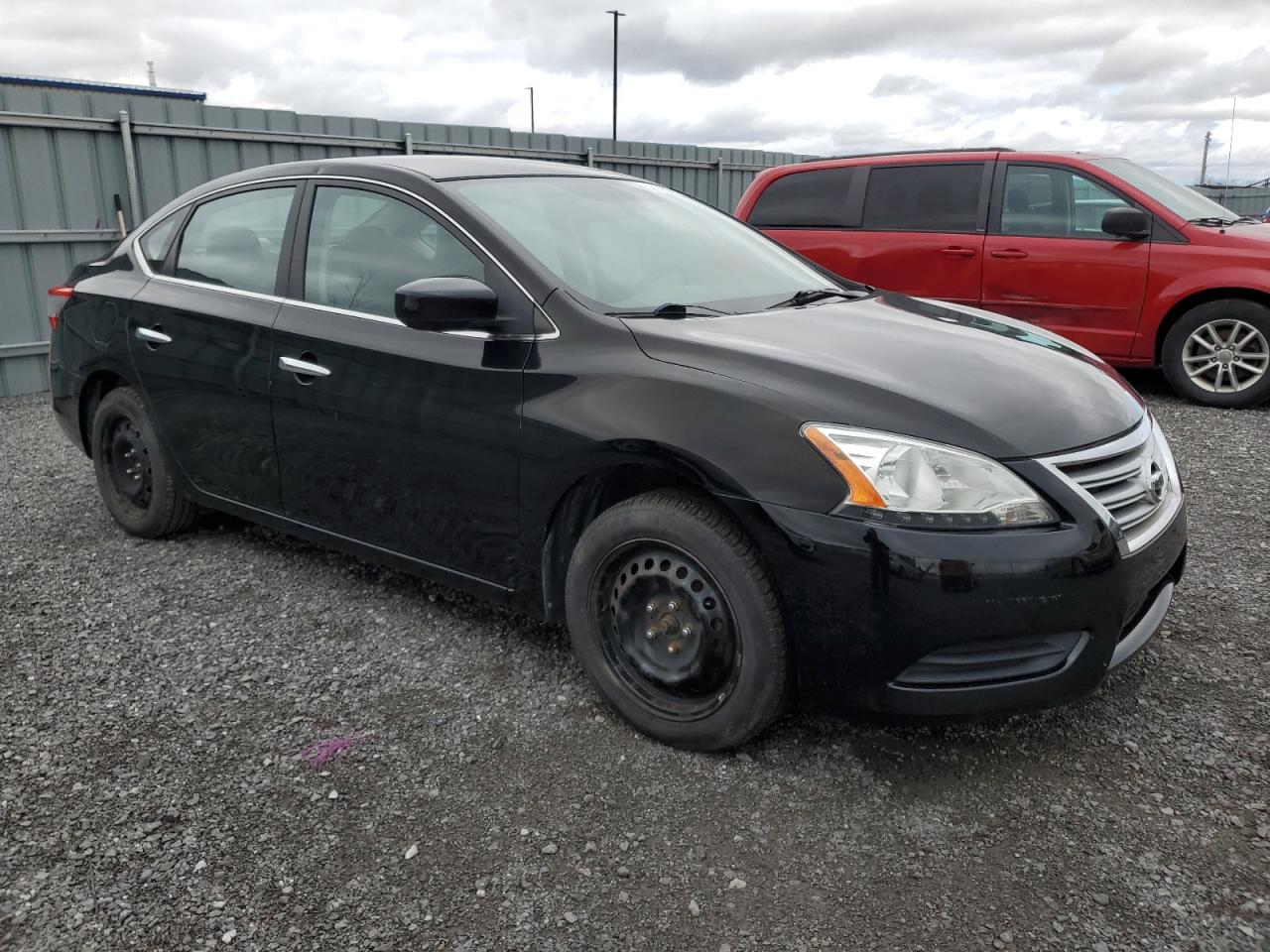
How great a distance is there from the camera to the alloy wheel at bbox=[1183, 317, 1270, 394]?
22.3 ft

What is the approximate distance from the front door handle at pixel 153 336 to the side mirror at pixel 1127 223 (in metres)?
5.89

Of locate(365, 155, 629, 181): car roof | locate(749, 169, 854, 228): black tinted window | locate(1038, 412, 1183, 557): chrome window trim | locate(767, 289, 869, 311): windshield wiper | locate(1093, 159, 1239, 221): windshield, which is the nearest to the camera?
locate(1038, 412, 1183, 557): chrome window trim

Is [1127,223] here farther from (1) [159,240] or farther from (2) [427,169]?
(1) [159,240]

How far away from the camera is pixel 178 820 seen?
8.11 ft

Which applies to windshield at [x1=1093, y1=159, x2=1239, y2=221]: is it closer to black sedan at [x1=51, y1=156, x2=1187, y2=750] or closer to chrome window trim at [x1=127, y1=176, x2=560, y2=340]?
black sedan at [x1=51, y1=156, x2=1187, y2=750]

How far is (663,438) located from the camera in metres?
2.60

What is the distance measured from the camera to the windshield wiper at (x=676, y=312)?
2.96 metres

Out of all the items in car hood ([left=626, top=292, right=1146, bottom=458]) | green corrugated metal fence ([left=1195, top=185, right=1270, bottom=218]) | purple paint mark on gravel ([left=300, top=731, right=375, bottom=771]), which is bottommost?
purple paint mark on gravel ([left=300, top=731, right=375, bottom=771])

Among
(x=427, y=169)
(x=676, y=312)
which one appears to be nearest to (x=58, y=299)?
(x=427, y=169)

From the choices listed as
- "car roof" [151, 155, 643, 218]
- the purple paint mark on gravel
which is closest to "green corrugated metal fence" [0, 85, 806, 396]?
"car roof" [151, 155, 643, 218]

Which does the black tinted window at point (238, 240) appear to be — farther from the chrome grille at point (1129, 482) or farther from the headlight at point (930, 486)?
the chrome grille at point (1129, 482)

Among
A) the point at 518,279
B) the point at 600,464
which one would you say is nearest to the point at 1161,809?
the point at 600,464

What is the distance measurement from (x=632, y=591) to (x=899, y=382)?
89 centimetres

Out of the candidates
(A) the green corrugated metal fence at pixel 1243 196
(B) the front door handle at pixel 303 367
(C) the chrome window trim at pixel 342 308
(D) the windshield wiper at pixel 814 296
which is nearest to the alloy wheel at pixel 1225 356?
(D) the windshield wiper at pixel 814 296
